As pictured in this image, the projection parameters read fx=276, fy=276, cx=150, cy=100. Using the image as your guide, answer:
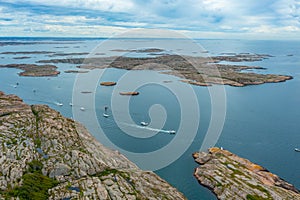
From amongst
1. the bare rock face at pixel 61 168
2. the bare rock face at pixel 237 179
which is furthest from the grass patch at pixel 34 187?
the bare rock face at pixel 237 179

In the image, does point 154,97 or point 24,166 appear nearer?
point 24,166

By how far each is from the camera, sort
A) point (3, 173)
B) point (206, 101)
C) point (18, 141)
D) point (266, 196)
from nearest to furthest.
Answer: point (3, 173), point (266, 196), point (18, 141), point (206, 101)

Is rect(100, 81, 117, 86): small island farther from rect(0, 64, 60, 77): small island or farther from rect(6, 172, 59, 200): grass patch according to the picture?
rect(6, 172, 59, 200): grass patch

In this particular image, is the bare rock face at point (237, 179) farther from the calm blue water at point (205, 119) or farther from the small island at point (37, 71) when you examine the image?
the small island at point (37, 71)

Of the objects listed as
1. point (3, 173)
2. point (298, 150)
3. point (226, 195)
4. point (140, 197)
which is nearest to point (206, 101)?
point (298, 150)

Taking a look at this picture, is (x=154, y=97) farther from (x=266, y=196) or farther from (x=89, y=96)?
(x=266, y=196)

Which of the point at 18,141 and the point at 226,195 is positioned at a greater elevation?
the point at 18,141

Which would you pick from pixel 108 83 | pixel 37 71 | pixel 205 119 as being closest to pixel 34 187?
pixel 205 119

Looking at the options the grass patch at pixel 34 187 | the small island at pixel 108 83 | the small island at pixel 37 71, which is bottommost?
the grass patch at pixel 34 187

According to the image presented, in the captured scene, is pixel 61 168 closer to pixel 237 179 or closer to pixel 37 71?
A: pixel 237 179
